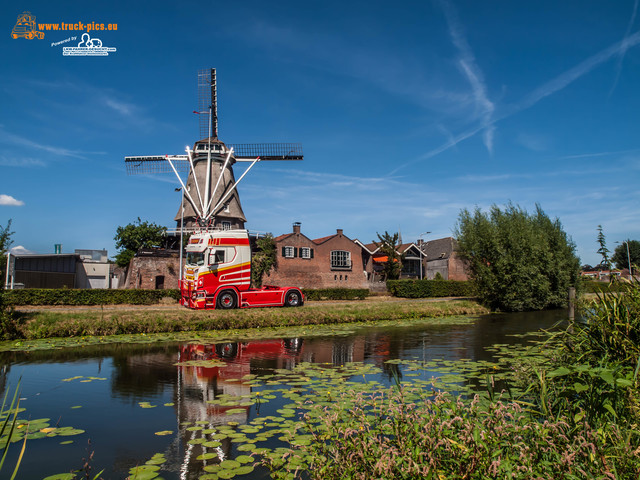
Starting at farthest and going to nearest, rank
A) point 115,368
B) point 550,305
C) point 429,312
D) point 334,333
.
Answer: point 550,305, point 429,312, point 334,333, point 115,368

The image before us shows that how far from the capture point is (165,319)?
17156mm

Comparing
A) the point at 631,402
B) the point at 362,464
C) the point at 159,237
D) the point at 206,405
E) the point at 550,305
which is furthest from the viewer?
the point at 159,237

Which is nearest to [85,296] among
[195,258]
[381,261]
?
[195,258]

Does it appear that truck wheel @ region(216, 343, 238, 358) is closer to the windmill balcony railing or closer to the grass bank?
the grass bank

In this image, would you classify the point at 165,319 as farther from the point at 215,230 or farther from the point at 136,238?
the point at 136,238

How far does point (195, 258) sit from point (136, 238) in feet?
88.1

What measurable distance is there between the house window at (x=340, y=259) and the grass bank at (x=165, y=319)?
2656 centimetres

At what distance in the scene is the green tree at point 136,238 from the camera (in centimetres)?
4425

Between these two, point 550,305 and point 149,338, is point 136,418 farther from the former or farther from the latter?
point 550,305

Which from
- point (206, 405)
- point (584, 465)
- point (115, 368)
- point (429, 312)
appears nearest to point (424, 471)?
point (584, 465)

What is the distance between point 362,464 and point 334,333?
45.3 feet

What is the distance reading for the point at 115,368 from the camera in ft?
33.1

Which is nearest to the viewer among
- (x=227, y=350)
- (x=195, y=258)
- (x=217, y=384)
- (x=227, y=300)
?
(x=217, y=384)

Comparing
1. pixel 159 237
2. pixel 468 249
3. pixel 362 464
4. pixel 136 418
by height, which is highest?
pixel 159 237
